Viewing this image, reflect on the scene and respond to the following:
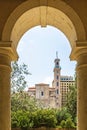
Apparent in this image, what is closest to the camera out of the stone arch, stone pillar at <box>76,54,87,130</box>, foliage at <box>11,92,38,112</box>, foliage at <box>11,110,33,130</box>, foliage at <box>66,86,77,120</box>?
stone pillar at <box>76,54,87,130</box>

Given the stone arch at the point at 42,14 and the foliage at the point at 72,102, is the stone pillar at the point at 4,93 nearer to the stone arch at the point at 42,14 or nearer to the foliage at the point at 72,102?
the stone arch at the point at 42,14

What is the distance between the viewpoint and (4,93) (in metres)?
8.87

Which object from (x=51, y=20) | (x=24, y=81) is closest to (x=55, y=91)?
(x=24, y=81)

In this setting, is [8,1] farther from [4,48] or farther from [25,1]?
[4,48]

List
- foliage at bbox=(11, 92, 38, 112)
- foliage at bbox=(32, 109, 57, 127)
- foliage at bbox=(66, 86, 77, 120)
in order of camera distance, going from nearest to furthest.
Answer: foliage at bbox=(32, 109, 57, 127) < foliage at bbox=(11, 92, 38, 112) < foliage at bbox=(66, 86, 77, 120)

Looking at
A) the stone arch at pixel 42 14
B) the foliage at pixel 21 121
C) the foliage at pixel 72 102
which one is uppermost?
the stone arch at pixel 42 14

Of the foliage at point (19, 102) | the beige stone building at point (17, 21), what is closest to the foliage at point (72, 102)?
the foliage at point (19, 102)

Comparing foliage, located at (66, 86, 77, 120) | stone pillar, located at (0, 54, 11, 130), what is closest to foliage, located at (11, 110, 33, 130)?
foliage, located at (66, 86, 77, 120)

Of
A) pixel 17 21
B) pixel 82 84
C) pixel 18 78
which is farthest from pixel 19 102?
pixel 82 84

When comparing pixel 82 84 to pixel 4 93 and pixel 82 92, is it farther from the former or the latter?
pixel 4 93

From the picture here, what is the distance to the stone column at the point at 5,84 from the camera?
8.68 m

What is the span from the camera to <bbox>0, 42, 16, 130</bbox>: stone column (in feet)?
28.5

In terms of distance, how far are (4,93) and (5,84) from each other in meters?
0.25

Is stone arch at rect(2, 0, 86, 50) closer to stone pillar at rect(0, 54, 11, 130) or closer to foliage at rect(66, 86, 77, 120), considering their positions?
stone pillar at rect(0, 54, 11, 130)
